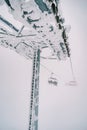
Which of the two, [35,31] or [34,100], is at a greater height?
[35,31]

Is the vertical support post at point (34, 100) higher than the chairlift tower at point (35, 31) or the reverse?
the reverse

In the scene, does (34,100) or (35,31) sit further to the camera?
(34,100)

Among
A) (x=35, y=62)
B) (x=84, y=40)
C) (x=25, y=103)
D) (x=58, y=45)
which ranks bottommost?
(x=25, y=103)

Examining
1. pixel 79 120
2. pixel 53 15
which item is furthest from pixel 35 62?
pixel 79 120

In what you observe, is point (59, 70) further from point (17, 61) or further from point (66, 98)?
point (17, 61)

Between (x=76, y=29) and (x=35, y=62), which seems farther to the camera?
(x=76, y=29)

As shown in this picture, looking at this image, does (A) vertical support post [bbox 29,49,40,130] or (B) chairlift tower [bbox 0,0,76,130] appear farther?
(A) vertical support post [bbox 29,49,40,130]

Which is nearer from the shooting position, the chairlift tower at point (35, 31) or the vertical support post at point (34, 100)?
the chairlift tower at point (35, 31)

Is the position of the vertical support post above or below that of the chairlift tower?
below
